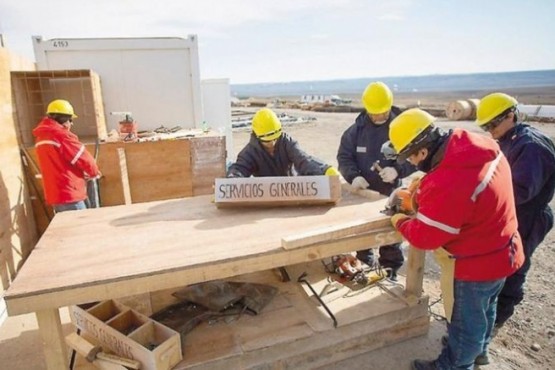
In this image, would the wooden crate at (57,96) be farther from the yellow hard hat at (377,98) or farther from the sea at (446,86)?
the sea at (446,86)

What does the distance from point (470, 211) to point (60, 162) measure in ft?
13.4

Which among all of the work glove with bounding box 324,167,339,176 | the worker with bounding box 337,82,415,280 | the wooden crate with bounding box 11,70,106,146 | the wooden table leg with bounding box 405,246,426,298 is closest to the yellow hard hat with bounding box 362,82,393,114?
the worker with bounding box 337,82,415,280

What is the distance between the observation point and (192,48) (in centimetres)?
618

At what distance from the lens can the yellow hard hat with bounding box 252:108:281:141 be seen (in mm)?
3619

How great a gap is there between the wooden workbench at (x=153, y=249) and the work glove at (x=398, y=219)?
86mm

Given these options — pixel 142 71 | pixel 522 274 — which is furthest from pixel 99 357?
pixel 142 71

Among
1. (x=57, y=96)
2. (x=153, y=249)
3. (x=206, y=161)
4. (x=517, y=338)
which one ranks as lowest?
(x=517, y=338)

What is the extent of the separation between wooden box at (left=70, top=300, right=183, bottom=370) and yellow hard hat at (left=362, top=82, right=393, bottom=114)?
2738 millimetres

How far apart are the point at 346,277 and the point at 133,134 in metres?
3.68

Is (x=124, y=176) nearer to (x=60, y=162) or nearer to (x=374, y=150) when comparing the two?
(x=60, y=162)

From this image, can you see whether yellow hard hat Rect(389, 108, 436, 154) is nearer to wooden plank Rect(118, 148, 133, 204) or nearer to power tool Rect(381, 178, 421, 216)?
power tool Rect(381, 178, 421, 216)

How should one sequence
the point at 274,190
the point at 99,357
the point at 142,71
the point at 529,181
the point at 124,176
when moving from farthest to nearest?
1. the point at 142,71
2. the point at 124,176
3. the point at 274,190
4. the point at 529,181
5. the point at 99,357

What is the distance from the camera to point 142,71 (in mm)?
6031

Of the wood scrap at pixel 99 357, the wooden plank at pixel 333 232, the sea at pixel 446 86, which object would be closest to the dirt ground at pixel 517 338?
the wooden plank at pixel 333 232
